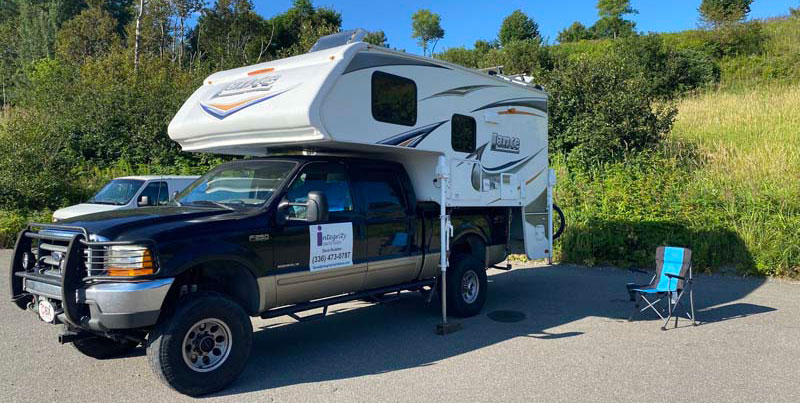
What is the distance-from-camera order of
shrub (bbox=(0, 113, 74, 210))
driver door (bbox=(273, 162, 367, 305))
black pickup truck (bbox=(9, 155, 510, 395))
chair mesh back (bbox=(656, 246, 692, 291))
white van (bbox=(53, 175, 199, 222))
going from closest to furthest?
black pickup truck (bbox=(9, 155, 510, 395))
driver door (bbox=(273, 162, 367, 305))
chair mesh back (bbox=(656, 246, 692, 291))
white van (bbox=(53, 175, 199, 222))
shrub (bbox=(0, 113, 74, 210))

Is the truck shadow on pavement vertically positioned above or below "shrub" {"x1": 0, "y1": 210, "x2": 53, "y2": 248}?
below

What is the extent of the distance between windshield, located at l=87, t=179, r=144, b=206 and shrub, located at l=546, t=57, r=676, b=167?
34.2 ft

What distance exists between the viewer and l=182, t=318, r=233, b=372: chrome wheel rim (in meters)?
4.78

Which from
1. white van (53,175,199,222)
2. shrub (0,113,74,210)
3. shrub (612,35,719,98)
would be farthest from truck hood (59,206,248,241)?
shrub (612,35,719,98)

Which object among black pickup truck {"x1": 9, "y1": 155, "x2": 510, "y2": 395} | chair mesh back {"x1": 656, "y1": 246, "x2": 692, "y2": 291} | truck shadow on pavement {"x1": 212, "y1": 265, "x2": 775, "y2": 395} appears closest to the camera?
black pickup truck {"x1": 9, "y1": 155, "x2": 510, "y2": 395}

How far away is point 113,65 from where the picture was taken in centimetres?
2553

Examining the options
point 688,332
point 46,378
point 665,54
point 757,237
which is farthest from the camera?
point 665,54

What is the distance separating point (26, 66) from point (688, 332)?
37.4m

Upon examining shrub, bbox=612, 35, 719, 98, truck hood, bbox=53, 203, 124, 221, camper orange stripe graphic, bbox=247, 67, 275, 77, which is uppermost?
shrub, bbox=612, 35, 719, 98

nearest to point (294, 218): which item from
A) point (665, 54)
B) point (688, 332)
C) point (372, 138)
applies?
point (372, 138)

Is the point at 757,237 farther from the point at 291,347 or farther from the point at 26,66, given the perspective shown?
the point at 26,66

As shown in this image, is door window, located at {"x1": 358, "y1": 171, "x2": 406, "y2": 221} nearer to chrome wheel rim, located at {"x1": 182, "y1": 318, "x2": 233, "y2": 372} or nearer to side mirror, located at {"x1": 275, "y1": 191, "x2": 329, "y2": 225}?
side mirror, located at {"x1": 275, "y1": 191, "x2": 329, "y2": 225}

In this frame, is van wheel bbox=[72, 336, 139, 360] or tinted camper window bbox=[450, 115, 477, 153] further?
tinted camper window bbox=[450, 115, 477, 153]

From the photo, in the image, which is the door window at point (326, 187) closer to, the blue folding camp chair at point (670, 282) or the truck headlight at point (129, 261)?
the truck headlight at point (129, 261)
